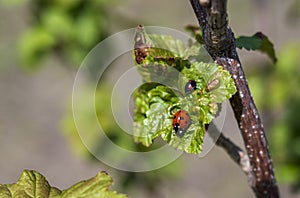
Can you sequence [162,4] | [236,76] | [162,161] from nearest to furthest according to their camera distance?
[236,76]
[162,161]
[162,4]

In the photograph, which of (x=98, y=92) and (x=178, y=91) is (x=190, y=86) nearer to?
(x=178, y=91)

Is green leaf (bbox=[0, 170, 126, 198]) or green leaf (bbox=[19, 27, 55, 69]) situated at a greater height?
green leaf (bbox=[19, 27, 55, 69])

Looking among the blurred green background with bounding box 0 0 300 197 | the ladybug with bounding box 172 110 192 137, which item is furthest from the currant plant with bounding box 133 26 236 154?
the blurred green background with bounding box 0 0 300 197

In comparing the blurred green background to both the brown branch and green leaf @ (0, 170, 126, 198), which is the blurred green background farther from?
green leaf @ (0, 170, 126, 198)

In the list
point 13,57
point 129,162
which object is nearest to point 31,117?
point 13,57

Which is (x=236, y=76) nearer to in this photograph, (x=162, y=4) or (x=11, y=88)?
(x=11, y=88)

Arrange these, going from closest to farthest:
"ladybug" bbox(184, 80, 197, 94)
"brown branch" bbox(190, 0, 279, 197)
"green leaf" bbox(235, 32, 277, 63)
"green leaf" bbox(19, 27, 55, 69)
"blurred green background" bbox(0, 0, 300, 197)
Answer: "brown branch" bbox(190, 0, 279, 197) < "ladybug" bbox(184, 80, 197, 94) < "green leaf" bbox(235, 32, 277, 63) < "blurred green background" bbox(0, 0, 300, 197) < "green leaf" bbox(19, 27, 55, 69)

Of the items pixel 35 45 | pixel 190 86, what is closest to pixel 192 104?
pixel 190 86
